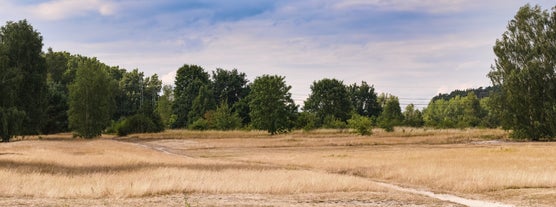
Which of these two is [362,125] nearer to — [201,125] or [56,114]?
[201,125]

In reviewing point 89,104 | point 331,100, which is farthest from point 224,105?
point 331,100

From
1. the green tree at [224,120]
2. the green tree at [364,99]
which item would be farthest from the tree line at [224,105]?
the green tree at [364,99]

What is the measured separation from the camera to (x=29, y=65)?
77375 millimetres

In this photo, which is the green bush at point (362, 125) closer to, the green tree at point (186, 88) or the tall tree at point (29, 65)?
the tall tree at point (29, 65)

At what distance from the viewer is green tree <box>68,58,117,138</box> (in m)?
94.8

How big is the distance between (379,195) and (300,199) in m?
3.39

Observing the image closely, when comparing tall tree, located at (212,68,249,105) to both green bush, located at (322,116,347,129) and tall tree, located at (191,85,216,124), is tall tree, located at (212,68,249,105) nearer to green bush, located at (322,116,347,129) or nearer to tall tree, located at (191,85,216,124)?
tall tree, located at (191,85,216,124)

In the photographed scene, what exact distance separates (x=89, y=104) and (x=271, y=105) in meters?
34.0

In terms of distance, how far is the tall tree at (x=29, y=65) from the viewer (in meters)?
75.8

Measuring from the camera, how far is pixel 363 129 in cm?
9256

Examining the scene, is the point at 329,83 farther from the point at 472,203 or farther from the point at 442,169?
the point at 472,203

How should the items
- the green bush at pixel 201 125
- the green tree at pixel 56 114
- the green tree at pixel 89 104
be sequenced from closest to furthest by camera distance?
1. the green tree at pixel 89 104
2. the green tree at pixel 56 114
3. the green bush at pixel 201 125

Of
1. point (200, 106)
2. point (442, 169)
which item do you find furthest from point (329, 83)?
point (442, 169)

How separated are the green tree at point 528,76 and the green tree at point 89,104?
218 feet
